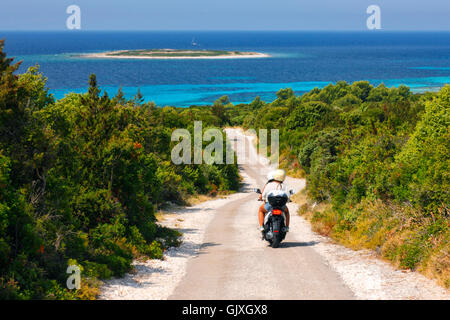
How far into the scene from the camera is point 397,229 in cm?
1219

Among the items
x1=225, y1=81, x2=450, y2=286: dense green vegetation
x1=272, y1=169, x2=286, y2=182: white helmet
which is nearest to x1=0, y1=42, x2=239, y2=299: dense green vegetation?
x1=272, y1=169, x2=286, y2=182: white helmet

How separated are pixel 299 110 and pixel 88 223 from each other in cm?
4972

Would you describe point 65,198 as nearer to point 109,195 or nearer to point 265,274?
point 109,195

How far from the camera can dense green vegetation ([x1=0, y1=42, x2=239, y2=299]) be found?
8.38 metres

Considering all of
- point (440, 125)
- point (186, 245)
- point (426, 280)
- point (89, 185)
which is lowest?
point (186, 245)

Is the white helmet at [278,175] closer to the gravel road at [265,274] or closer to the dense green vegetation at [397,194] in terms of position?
the gravel road at [265,274]

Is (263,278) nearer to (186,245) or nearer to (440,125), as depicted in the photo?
(186,245)

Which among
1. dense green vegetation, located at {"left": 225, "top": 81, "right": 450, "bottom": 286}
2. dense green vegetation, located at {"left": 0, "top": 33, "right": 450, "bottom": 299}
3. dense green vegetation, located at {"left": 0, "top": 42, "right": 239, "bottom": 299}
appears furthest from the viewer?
dense green vegetation, located at {"left": 225, "top": 81, "right": 450, "bottom": 286}

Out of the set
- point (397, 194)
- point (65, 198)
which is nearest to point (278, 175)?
point (397, 194)

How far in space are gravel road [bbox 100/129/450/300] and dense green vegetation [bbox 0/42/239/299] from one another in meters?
0.67

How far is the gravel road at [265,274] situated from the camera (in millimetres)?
8797

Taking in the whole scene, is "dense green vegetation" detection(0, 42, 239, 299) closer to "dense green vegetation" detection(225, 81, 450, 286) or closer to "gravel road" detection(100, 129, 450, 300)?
"gravel road" detection(100, 129, 450, 300)
